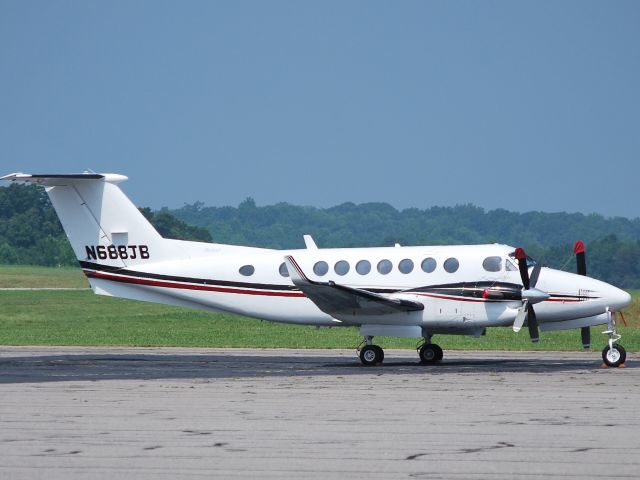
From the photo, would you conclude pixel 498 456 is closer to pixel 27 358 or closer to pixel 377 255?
pixel 377 255

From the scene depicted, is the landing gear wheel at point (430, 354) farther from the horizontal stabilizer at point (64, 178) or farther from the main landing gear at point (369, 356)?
the horizontal stabilizer at point (64, 178)

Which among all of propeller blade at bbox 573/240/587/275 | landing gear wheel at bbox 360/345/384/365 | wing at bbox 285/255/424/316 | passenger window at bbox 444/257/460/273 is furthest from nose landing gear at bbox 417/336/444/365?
propeller blade at bbox 573/240/587/275

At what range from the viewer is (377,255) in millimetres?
29297

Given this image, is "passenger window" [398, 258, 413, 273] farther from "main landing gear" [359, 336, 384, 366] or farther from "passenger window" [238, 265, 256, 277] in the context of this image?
"passenger window" [238, 265, 256, 277]

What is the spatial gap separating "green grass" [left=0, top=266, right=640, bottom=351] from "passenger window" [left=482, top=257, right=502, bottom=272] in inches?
382

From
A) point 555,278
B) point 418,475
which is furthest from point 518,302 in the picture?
point 418,475

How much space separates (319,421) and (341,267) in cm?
1287

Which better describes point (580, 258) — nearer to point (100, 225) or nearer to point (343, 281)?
point (343, 281)

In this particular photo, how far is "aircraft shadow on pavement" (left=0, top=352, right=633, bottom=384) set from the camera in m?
25.2

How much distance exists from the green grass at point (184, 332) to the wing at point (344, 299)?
9.86m

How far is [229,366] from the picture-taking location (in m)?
28.2

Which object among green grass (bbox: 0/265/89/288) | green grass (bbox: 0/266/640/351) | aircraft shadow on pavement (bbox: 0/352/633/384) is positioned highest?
green grass (bbox: 0/265/89/288)

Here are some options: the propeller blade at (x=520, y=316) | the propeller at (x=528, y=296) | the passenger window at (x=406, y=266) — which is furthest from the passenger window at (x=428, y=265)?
the propeller blade at (x=520, y=316)

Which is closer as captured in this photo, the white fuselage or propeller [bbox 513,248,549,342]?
propeller [bbox 513,248,549,342]
